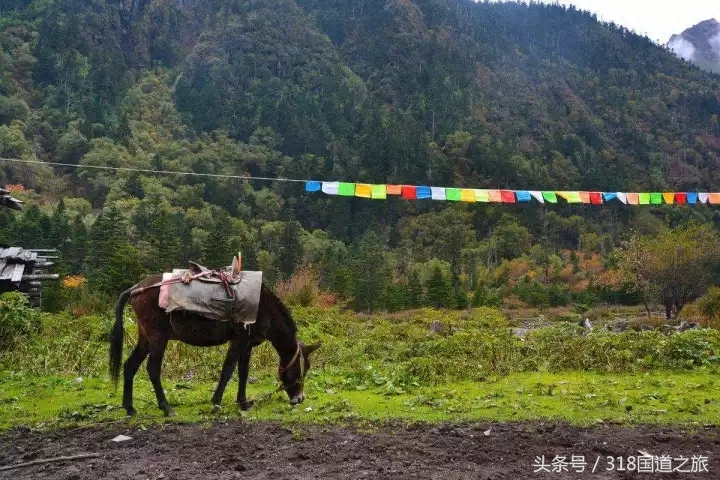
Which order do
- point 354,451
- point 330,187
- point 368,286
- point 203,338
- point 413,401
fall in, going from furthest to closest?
point 368,286
point 330,187
point 413,401
point 203,338
point 354,451

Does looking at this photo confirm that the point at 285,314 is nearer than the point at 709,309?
Yes

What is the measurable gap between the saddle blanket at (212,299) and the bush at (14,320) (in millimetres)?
6669

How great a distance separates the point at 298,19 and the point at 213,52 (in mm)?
21674

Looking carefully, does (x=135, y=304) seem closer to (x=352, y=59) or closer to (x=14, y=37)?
(x=14, y=37)

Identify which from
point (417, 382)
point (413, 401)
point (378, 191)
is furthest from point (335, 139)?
point (413, 401)

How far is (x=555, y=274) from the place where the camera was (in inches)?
1994

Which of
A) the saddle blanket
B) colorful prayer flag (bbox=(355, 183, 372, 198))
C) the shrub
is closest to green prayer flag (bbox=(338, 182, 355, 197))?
colorful prayer flag (bbox=(355, 183, 372, 198))

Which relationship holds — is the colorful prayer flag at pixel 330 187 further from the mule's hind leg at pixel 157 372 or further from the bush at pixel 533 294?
the bush at pixel 533 294

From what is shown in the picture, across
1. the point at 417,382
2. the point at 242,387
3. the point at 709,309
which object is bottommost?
the point at 709,309

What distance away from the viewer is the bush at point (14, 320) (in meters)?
11.9

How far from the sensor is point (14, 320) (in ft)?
39.8

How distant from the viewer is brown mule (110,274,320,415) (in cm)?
718

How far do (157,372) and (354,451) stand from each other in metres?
2.79

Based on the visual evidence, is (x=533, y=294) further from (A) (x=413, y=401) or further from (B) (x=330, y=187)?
(A) (x=413, y=401)
